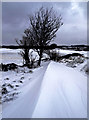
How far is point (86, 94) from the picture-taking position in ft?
8.43

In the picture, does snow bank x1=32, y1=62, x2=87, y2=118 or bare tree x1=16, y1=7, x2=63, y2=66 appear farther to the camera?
bare tree x1=16, y1=7, x2=63, y2=66

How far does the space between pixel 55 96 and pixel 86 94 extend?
0.73 meters

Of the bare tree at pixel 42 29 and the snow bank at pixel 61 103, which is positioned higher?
the bare tree at pixel 42 29

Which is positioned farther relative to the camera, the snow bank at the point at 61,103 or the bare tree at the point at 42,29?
the bare tree at the point at 42,29

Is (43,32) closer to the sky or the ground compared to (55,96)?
closer to the sky

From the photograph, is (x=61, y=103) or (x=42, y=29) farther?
(x=42, y=29)

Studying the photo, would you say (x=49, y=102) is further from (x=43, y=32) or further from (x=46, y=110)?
(x=43, y=32)

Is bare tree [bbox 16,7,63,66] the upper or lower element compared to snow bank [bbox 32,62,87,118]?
upper

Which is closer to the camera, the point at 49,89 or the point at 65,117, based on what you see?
the point at 65,117

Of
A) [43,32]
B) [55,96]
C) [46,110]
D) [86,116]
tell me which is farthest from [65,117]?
[43,32]

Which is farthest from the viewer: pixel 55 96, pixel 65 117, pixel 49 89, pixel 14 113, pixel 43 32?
pixel 43 32

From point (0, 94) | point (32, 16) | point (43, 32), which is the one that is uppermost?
point (32, 16)

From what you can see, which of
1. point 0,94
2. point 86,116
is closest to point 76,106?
point 86,116

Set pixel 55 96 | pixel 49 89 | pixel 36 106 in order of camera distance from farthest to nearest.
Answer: pixel 49 89 < pixel 55 96 < pixel 36 106
